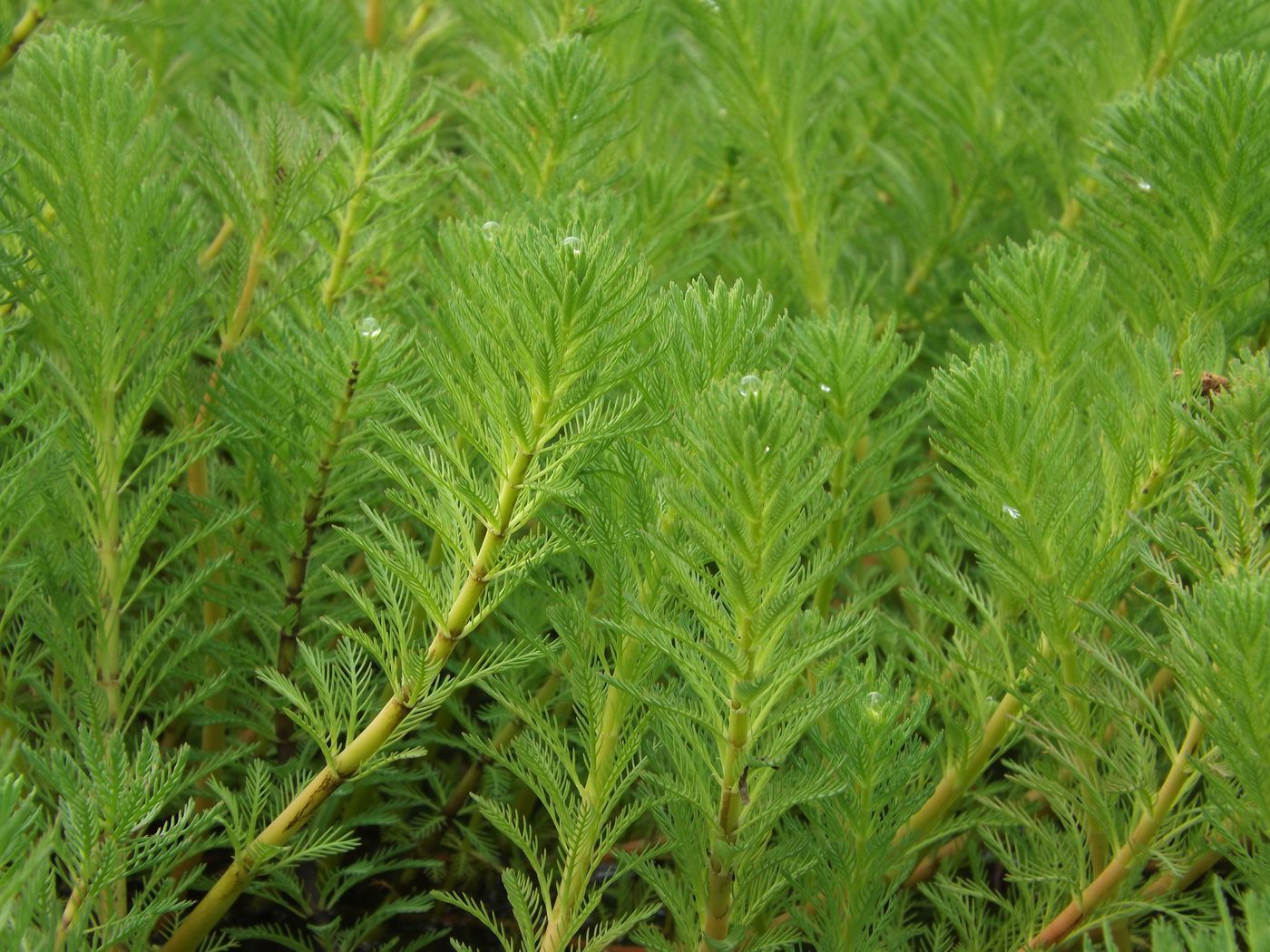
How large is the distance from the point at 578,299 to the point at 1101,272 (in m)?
0.51

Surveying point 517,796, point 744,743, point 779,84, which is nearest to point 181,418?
point 517,796

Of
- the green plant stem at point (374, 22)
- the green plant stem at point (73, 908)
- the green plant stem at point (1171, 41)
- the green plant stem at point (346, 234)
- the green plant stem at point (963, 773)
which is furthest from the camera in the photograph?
the green plant stem at point (374, 22)

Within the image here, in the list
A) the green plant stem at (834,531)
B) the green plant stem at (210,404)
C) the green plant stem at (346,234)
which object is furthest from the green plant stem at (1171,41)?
the green plant stem at (210,404)

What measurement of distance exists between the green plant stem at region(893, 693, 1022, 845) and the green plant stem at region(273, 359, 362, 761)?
50 centimetres

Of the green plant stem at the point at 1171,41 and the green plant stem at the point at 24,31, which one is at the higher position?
the green plant stem at the point at 24,31

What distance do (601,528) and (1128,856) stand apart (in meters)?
0.44

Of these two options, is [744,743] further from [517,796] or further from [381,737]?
[517,796]

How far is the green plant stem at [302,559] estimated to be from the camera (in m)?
0.94

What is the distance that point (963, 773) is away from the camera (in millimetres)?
976

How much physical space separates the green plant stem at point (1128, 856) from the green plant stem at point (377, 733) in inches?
18.6

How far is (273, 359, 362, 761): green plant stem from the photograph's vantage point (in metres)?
0.94

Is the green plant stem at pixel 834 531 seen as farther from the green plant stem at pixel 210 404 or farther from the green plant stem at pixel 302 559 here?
the green plant stem at pixel 210 404

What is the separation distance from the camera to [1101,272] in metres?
1.04

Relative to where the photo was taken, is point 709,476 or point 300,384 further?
point 300,384
